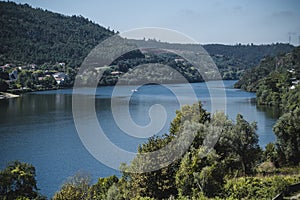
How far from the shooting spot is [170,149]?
1176 cm

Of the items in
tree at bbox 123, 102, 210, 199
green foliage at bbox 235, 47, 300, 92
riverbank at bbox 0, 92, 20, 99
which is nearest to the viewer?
tree at bbox 123, 102, 210, 199

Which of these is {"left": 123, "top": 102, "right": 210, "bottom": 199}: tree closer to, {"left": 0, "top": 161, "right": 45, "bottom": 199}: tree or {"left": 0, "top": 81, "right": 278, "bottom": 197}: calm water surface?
{"left": 0, "top": 161, "right": 45, "bottom": 199}: tree

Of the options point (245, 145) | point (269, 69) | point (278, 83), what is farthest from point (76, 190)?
point (269, 69)

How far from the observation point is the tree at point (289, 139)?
15305 millimetres

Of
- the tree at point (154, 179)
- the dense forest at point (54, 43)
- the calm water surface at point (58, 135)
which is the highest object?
the dense forest at point (54, 43)

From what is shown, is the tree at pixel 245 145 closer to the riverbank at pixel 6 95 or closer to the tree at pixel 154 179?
the tree at pixel 154 179

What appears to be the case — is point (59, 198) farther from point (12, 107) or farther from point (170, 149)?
point (12, 107)

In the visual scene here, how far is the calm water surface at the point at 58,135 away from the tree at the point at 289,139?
4.49m

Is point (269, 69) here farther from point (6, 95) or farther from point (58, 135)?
point (58, 135)

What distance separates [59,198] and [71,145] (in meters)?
11.6

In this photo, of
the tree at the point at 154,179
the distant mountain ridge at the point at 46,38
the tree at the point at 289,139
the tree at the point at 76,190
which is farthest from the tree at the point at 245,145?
the distant mountain ridge at the point at 46,38

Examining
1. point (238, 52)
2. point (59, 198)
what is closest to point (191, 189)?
point (59, 198)

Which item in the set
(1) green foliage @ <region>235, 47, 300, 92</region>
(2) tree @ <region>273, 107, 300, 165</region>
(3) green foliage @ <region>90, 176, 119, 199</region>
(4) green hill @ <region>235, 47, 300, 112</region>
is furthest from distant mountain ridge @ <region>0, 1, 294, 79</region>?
(3) green foliage @ <region>90, 176, 119, 199</region>

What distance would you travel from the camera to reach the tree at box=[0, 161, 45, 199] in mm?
11312
